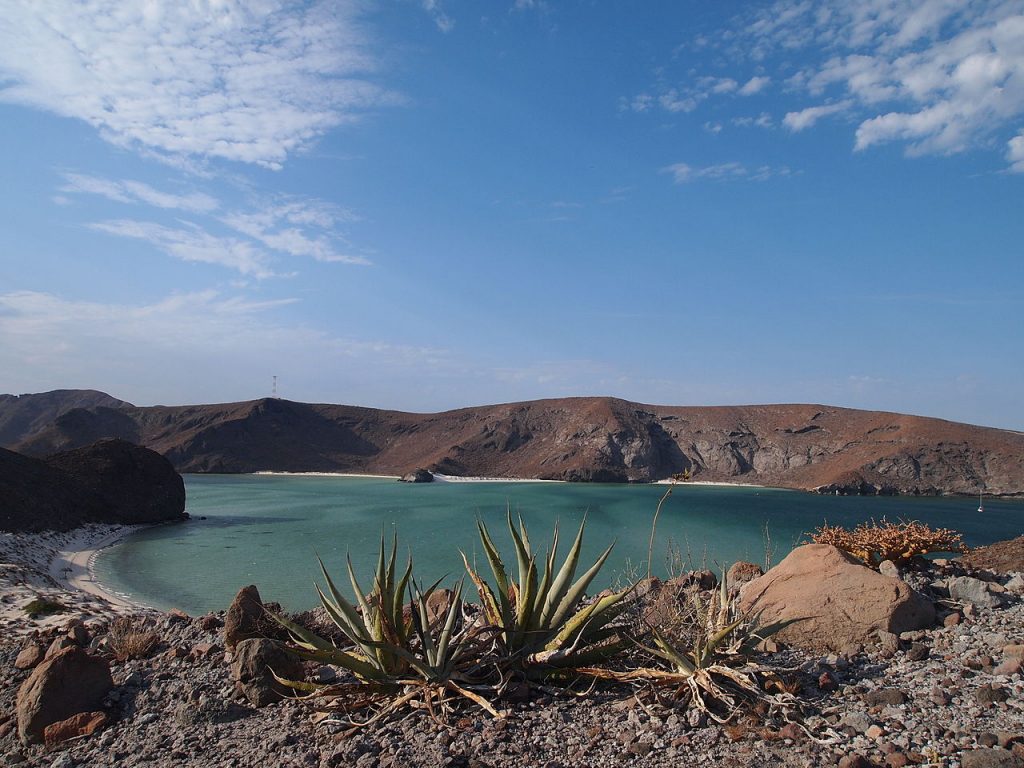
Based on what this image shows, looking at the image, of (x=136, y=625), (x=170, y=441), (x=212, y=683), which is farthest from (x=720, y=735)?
(x=170, y=441)

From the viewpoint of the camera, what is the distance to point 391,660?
3.78 metres

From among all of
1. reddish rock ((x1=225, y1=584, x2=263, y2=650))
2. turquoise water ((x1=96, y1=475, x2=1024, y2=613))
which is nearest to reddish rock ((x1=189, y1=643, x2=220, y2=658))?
reddish rock ((x1=225, y1=584, x2=263, y2=650))

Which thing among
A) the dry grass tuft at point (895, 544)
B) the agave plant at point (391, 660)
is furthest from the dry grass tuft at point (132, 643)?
the dry grass tuft at point (895, 544)

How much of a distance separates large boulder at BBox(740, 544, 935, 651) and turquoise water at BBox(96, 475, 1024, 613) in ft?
2.69

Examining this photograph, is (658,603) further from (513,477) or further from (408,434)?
(408,434)

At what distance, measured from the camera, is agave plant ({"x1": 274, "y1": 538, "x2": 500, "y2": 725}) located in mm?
3523

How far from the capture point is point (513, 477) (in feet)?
262

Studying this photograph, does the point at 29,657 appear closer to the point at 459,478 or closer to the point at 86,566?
the point at 86,566

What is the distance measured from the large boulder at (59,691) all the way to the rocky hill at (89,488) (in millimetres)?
20746

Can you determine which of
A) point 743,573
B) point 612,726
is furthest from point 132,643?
point 743,573

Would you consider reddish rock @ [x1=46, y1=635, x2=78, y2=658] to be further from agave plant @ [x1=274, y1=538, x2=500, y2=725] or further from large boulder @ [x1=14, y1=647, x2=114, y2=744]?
agave plant @ [x1=274, y1=538, x2=500, y2=725]

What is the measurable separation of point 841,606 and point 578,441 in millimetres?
81136

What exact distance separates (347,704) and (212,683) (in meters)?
1.13

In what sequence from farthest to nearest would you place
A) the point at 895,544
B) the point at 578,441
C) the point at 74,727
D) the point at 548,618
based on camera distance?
1. the point at 578,441
2. the point at 895,544
3. the point at 548,618
4. the point at 74,727
